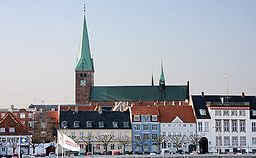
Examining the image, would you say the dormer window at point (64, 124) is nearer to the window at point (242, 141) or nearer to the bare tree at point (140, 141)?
the bare tree at point (140, 141)

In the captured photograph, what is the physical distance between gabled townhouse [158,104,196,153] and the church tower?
208 ft

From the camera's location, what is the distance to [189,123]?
10300 centimetres

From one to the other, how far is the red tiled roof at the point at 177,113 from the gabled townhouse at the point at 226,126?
1.20 metres

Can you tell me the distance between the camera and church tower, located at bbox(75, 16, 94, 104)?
550 ft

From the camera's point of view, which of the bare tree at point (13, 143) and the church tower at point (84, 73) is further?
the church tower at point (84, 73)

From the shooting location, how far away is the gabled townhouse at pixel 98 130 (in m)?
99.4

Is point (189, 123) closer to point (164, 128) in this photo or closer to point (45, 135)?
point (164, 128)

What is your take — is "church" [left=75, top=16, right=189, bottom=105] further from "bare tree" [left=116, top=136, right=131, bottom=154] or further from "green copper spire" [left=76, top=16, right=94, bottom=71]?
"bare tree" [left=116, top=136, right=131, bottom=154]

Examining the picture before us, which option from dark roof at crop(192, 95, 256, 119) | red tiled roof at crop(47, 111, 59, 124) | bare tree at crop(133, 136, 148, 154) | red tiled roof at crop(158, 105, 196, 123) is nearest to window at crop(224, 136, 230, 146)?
dark roof at crop(192, 95, 256, 119)

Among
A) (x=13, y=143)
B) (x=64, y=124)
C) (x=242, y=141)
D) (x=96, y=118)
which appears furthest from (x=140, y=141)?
(x=13, y=143)

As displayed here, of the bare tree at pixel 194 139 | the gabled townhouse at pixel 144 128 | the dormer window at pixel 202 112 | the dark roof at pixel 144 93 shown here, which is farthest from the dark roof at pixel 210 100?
the dark roof at pixel 144 93

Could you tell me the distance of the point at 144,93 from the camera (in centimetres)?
15375

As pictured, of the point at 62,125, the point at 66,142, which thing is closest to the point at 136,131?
the point at 62,125

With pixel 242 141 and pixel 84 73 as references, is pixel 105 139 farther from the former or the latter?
pixel 84 73
